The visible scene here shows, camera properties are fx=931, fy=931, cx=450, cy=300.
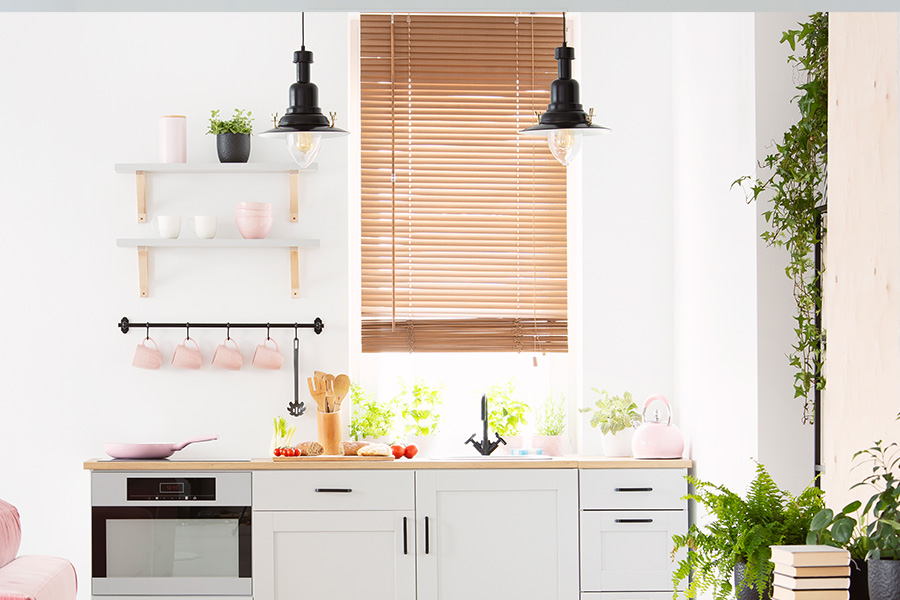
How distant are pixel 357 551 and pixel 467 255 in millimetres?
1423

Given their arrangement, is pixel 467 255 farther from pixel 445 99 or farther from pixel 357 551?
pixel 357 551

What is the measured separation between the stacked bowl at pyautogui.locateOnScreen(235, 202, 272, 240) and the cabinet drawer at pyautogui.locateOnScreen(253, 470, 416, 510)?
1.03m

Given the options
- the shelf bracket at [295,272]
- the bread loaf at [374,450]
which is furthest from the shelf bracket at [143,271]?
the bread loaf at [374,450]

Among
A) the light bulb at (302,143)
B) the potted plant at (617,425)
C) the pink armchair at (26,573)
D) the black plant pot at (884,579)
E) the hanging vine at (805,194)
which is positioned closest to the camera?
the black plant pot at (884,579)

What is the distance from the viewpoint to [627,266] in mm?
4227

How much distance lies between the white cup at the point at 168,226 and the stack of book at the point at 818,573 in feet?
10.1

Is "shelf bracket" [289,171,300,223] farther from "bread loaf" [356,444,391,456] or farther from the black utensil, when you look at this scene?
"bread loaf" [356,444,391,456]

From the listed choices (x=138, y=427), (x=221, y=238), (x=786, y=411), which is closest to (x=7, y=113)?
(x=221, y=238)

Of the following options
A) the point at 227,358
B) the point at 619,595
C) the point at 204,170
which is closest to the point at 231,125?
the point at 204,170

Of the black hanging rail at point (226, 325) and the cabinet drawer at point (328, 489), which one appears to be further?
the black hanging rail at point (226, 325)

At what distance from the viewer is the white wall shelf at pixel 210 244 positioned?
401 cm

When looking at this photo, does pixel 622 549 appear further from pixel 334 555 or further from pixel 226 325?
pixel 226 325

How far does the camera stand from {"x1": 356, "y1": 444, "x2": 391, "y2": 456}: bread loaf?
383 cm

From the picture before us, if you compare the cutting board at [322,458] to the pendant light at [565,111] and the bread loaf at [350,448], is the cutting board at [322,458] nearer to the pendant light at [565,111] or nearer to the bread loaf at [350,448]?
the bread loaf at [350,448]
